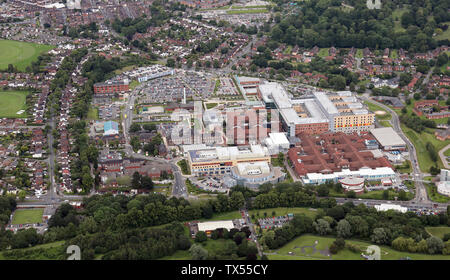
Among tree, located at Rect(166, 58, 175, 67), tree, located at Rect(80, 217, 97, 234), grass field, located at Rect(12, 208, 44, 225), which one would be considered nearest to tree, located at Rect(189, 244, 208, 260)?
tree, located at Rect(80, 217, 97, 234)

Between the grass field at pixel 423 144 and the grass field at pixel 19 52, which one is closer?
the grass field at pixel 423 144

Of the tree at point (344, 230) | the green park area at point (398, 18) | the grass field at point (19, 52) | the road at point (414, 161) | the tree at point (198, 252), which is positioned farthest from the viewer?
the green park area at point (398, 18)

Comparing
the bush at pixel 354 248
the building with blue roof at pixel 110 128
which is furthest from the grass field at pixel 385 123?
the building with blue roof at pixel 110 128

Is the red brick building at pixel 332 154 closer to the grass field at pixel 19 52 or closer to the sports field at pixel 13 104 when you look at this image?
the sports field at pixel 13 104

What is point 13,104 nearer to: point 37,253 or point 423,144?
point 37,253

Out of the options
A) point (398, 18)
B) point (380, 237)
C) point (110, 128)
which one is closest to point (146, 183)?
point (110, 128)

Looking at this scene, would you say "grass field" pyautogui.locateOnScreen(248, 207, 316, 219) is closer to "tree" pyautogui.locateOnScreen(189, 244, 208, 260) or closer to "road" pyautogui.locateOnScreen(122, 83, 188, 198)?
"road" pyautogui.locateOnScreen(122, 83, 188, 198)
